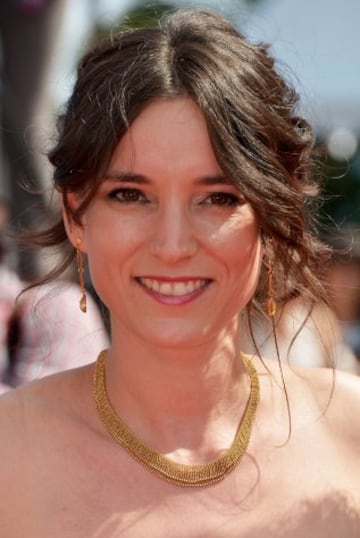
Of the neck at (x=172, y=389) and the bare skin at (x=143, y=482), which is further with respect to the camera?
the neck at (x=172, y=389)

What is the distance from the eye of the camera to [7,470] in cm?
248

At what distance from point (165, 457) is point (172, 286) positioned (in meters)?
0.38

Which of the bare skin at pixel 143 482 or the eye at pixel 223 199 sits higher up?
the eye at pixel 223 199

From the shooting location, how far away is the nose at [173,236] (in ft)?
7.77

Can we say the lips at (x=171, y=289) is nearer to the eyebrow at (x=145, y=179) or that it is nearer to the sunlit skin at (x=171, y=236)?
the sunlit skin at (x=171, y=236)

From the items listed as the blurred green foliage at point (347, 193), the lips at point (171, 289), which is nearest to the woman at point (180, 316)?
the lips at point (171, 289)

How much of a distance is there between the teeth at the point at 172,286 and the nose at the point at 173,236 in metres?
0.06

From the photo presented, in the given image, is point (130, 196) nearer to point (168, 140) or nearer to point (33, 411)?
point (168, 140)

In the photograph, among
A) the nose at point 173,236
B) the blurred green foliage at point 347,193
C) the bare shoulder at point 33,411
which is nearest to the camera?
the nose at point 173,236

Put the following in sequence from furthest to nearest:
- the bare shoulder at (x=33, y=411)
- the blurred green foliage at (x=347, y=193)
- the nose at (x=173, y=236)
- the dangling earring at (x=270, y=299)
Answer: the blurred green foliage at (x=347, y=193)
the dangling earring at (x=270, y=299)
the bare shoulder at (x=33, y=411)
the nose at (x=173, y=236)

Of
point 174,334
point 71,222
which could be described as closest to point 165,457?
point 174,334

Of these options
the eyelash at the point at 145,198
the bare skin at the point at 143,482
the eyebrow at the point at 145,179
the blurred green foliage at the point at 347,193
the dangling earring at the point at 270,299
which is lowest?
the blurred green foliage at the point at 347,193

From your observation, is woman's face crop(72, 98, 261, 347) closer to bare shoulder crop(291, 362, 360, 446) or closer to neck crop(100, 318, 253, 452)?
neck crop(100, 318, 253, 452)

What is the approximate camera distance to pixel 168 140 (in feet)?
7.86
